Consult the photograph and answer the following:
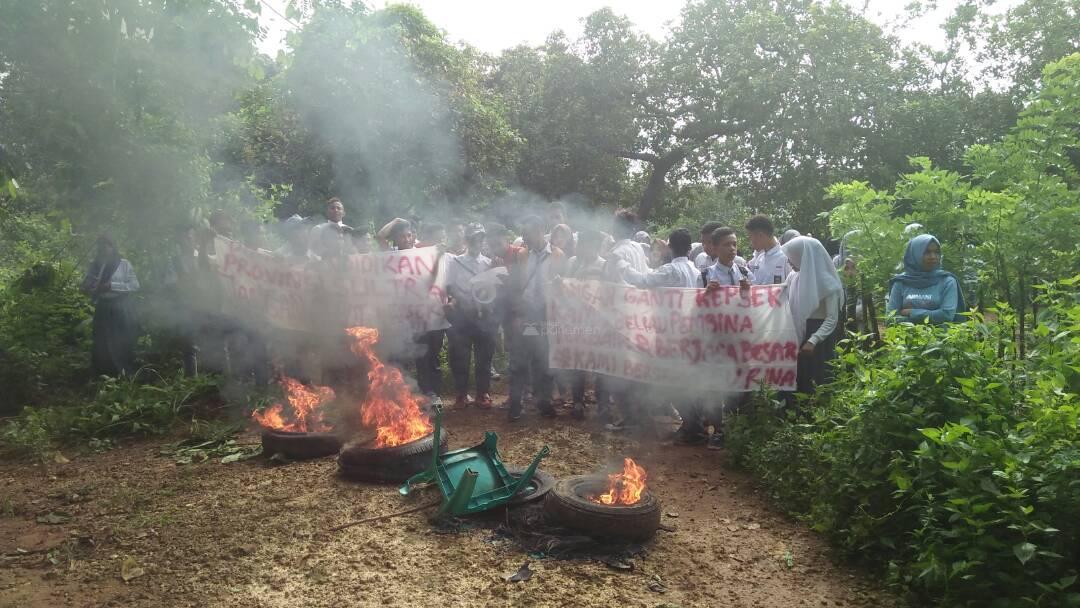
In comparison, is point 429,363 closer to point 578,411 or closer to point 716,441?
point 578,411

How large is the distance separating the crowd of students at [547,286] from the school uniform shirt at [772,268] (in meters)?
0.01

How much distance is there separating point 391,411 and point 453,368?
8.17 feet

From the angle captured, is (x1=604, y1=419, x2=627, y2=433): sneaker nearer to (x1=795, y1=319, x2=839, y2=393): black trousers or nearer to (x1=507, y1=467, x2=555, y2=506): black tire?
(x1=795, y1=319, x2=839, y2=393): black trousers

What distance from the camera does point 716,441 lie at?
6969mm

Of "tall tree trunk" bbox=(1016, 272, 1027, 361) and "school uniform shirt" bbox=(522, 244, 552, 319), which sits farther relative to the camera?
"school uniform shirt" bbox=(522, 244, 552, 319)

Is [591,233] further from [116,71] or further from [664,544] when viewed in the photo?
[116,71]

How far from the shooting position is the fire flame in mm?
4824

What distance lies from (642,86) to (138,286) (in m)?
13.3

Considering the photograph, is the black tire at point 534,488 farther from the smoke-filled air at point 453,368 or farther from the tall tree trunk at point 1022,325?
the tall tree trunk at point 1022,325

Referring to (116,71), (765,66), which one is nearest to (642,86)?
(765,66)

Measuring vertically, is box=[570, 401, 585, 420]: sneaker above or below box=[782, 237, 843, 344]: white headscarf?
below

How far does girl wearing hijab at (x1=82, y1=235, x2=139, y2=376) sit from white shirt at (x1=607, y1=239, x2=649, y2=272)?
255 inches

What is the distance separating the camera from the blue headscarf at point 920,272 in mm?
6117

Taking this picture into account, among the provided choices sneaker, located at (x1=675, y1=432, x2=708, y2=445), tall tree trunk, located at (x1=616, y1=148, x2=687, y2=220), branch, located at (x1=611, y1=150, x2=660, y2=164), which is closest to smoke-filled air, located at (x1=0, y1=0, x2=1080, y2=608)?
sneaker, located at (x1=675, y1=432, x2=708, y2=445)
